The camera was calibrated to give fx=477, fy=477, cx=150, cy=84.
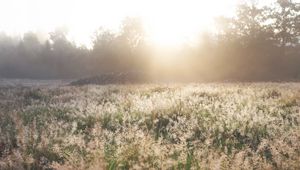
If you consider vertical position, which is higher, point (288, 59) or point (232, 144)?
point (288, 59)

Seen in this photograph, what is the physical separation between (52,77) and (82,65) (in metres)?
6.73

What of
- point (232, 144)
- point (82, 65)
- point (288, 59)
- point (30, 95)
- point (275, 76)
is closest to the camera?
point (232, 144)

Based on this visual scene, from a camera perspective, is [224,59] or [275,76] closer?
[275,76]

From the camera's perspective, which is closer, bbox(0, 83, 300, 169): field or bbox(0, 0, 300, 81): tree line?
bbox(0, 83, 300, 169): field

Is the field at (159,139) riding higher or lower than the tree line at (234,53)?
lower

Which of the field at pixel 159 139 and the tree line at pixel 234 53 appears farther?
the tree line at pixel 234 53

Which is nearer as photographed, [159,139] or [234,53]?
[159,139]

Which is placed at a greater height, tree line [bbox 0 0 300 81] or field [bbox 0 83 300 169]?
tree line [bbox 0 0 300 81]

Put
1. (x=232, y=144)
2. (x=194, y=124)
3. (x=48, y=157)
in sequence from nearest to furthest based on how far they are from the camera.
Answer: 1. (x=48, y=157)
2. (x=232, y=144)
3. (x=194, y=124)

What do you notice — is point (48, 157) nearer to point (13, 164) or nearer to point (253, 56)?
point (13, 164)

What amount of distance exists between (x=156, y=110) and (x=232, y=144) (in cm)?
374

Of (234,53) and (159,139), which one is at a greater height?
(234,53)

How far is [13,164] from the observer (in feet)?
21.6

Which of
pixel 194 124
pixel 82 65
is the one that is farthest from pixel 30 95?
pixel 82 65
